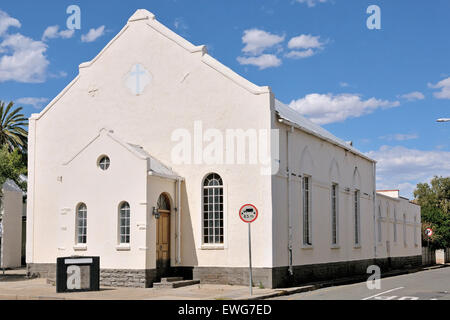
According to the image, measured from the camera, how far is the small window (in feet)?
75.8

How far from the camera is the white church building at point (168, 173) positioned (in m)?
22.3

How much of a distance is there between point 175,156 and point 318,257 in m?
8.14

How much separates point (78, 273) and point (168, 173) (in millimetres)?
5114

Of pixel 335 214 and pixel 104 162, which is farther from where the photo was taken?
pixel 335 214

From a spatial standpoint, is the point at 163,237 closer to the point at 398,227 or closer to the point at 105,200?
the point at 105,200

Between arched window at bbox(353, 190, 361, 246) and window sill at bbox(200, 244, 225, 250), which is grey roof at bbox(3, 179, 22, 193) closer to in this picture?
window sill at bbox(200, 244, 225, 250)

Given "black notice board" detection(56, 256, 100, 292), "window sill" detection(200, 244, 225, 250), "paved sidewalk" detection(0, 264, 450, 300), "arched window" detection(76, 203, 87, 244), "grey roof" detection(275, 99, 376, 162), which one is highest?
"grey roof" detection(275, 99, 376, 162)

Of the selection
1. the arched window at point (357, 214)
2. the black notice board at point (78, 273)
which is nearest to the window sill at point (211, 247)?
the black notice board at point (78, 273)

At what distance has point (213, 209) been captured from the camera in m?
23.4

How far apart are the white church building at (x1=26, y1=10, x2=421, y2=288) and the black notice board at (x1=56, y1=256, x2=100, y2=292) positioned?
160cm

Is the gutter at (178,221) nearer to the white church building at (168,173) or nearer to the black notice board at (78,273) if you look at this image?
the white church building at (168,173)

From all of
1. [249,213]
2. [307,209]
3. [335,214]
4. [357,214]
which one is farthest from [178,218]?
[357,214]

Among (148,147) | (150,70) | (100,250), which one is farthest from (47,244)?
(150,70)

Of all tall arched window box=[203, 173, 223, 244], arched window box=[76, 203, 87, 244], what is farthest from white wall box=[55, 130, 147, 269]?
tall arched window box=[203, 173, 223, 244]
